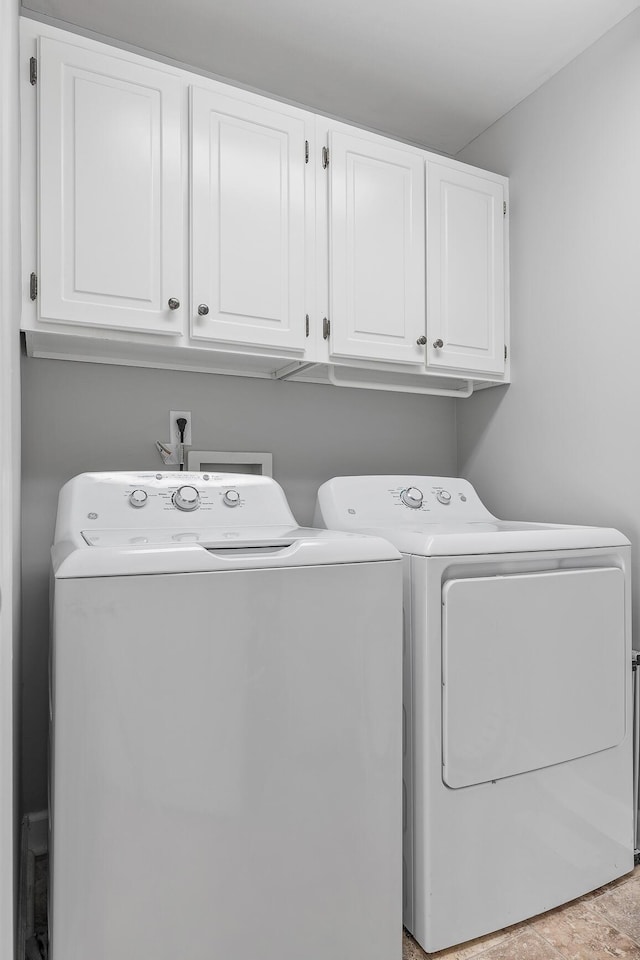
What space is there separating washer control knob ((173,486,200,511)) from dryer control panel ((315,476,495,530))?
454 mm

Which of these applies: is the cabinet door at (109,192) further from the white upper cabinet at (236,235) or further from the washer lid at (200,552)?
the washer lid at (200,552)

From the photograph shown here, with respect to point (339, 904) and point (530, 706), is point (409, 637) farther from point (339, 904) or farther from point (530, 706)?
point (339, 904)

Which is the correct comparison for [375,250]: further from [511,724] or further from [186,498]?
[511,724]

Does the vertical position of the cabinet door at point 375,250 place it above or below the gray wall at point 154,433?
above

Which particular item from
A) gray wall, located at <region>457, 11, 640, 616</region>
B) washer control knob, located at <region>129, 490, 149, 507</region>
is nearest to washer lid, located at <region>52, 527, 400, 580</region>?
washer control knob, located at <region>129, 490, 149, 507</region>

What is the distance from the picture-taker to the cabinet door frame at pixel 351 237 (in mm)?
1939

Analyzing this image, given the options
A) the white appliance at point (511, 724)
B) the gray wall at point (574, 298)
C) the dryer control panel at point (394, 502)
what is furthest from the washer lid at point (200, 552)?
the gray wall at point (574, 298)

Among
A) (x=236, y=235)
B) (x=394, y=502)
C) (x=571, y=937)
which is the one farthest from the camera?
(x=394, y=502)

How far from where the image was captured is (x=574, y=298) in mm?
2090

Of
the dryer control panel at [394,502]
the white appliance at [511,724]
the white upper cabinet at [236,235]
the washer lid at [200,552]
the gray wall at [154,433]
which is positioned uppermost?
the white upper cabinet at [236,235]

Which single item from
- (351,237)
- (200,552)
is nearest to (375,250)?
(351,237)

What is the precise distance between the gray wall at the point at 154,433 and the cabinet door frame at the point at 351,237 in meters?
0.38

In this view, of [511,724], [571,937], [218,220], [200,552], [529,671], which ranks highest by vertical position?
[218,220]

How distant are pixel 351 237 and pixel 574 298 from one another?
78cm
